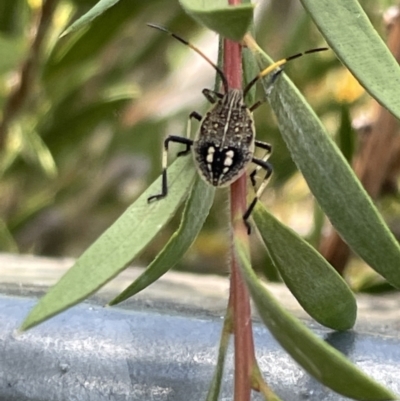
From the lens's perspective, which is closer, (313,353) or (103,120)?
(313,353)

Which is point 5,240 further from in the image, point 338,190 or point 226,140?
point 338,190

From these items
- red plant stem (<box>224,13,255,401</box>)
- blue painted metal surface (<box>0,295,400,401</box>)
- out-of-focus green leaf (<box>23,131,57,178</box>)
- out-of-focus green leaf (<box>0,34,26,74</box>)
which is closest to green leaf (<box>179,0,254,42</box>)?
red plant stem (<box>224,13,255,401</box>)

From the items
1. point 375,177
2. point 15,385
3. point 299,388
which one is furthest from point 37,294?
point 375,177

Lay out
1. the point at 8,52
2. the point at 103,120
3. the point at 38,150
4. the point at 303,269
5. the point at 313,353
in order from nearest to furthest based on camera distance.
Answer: the point at 313,353 < the point at 303,269 < the point at 8,52 < the point at 38,150 < the point at 103,120

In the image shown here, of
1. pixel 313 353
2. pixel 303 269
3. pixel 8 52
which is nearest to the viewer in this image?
pixel 313 353

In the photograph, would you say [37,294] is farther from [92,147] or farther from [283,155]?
[92,147]

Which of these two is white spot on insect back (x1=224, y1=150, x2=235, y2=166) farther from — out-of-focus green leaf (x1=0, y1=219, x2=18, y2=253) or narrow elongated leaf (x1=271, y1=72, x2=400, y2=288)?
out-of-focus green leaf (x1=0, y1=219, x2=18, y2=253)

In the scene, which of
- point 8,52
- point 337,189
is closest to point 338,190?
point 337,189
